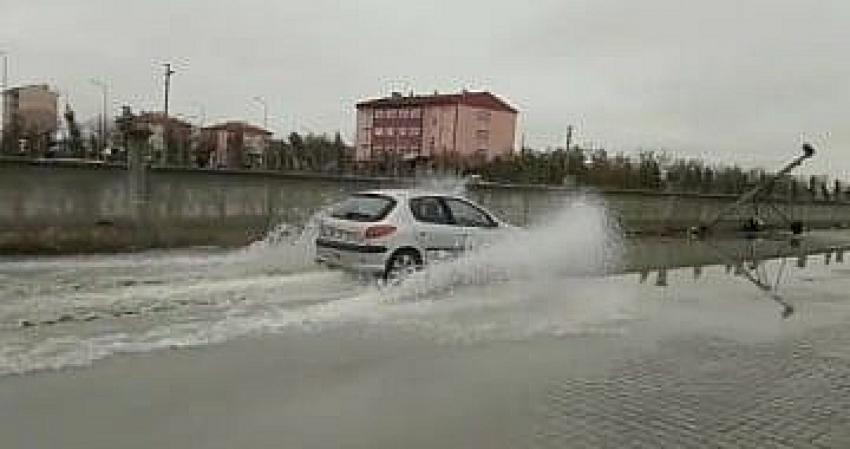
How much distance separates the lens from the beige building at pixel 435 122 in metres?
107

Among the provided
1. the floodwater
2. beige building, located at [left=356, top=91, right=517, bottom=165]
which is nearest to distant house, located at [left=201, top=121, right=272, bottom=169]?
the floodwater

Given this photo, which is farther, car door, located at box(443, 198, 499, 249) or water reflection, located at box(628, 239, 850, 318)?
water reflection, located at box(628, 239, 850, 318)

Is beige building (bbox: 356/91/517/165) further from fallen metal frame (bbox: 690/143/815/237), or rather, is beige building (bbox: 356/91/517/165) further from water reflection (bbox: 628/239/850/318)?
water reflection (bbox: 628/239/850/318)

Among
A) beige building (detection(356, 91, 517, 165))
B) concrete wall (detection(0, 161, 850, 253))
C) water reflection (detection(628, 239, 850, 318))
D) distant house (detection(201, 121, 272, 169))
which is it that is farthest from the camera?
beige building (detection(356, 91, 517, 165))

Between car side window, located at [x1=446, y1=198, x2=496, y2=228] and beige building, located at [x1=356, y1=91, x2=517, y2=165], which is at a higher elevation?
beige building, located at [x1=356, y1=91, x2=517, y2=165]

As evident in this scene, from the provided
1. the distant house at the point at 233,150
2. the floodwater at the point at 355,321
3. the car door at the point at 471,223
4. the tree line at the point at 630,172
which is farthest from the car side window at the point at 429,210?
the tree line at the point at 630,172

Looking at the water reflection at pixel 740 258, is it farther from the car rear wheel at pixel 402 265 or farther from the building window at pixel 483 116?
the building window at pixel 483 116

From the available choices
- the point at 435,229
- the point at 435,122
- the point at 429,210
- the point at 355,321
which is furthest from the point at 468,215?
the point at 435,122

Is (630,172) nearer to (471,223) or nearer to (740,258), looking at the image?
(740,258)

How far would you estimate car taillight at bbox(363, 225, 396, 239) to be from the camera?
47.7ft

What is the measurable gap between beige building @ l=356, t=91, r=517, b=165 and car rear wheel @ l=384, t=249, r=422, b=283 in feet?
291

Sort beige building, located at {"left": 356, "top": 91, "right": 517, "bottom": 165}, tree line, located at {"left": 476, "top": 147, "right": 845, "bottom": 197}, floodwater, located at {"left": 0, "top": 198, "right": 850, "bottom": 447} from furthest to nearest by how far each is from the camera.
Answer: beige building, located at {"left": 356, "top": 91, "right": 517, "bottom": 165} < tree line, located at {"left": 476, "top": 147, "right": 845, "bottom": 197} < floodwater, located at {"left": 0, "top": 198, "right": 850, "bottom": 447}

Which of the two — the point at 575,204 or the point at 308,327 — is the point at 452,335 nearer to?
the point at 308,327

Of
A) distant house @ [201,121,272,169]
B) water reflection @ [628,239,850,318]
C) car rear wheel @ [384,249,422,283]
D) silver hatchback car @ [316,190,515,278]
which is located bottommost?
water reflection @ [628,239,850,318]
